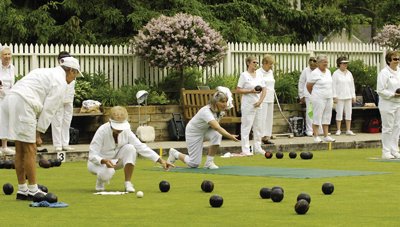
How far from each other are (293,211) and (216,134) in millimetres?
3923

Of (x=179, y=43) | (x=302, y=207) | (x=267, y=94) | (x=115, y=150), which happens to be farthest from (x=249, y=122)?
(x=302, y=207)

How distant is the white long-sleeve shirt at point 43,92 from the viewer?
620cm

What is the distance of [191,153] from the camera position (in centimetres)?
946

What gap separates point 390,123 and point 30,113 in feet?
20.4

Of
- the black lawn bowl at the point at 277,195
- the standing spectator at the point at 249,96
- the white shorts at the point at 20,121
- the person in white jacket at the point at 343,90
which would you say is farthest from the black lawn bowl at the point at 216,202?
the person in white jacket at the point at 343,90

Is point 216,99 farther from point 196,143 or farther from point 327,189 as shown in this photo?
point 327,189

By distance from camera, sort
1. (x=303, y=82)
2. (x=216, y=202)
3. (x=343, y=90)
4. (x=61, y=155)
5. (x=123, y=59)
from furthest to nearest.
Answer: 1. (x=123, y=59)
2. (x=303, y=82)
3. (x=343, y=90)
4. (x=61, y=155)
5. (x=216, y=202)

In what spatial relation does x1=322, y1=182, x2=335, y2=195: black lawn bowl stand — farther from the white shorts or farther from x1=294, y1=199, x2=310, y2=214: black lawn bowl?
the white shorts

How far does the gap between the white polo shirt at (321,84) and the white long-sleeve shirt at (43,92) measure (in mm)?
7787

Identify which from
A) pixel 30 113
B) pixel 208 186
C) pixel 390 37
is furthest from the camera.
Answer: pixel 390 37

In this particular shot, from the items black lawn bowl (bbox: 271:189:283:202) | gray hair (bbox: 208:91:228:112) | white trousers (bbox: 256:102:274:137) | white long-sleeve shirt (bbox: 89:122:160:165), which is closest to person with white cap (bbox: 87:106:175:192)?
white long-sleeve shirt (bbox: 89:122:160:165)

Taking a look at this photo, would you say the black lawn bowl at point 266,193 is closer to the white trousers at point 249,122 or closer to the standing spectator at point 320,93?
the white trousers at point 249,122

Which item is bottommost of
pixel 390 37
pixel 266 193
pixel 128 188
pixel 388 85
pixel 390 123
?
pixel 128 188

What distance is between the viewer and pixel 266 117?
531 inches
